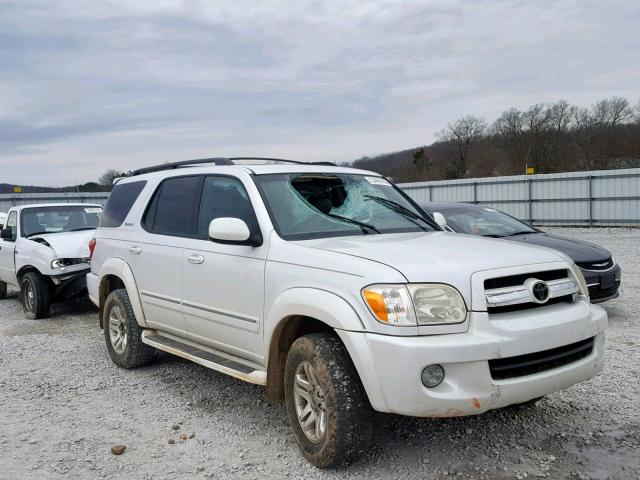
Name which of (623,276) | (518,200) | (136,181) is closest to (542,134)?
(518,200)

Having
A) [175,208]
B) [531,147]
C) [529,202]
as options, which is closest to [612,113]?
[531,147]

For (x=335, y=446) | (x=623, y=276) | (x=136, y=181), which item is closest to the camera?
(x=335, y=446)

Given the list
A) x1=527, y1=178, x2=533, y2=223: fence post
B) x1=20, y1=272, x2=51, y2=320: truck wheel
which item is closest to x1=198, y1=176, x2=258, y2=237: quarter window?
x1=20, y1=272, x2=51, y2=320: truck wheel

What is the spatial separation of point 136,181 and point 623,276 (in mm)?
8616

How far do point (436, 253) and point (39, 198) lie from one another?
27.8 meters

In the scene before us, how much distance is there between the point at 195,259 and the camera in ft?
14.8

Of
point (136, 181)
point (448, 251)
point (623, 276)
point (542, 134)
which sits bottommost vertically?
point (623, 276)

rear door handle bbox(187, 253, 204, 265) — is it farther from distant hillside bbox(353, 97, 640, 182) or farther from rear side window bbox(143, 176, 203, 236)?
distant hillside bbox(353, 97, 640, 182)

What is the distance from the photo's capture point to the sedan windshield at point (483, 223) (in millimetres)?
8156

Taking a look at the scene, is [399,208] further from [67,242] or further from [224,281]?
[67,242]

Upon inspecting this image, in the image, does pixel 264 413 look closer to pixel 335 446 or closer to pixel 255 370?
pixel 255 370

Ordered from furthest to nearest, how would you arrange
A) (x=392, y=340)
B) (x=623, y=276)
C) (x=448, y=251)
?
(x=623, y=276) → (x=448, y=251) → (x=392, y=340)

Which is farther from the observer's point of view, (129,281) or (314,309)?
(129,281)

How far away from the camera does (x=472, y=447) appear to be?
3.73 m
